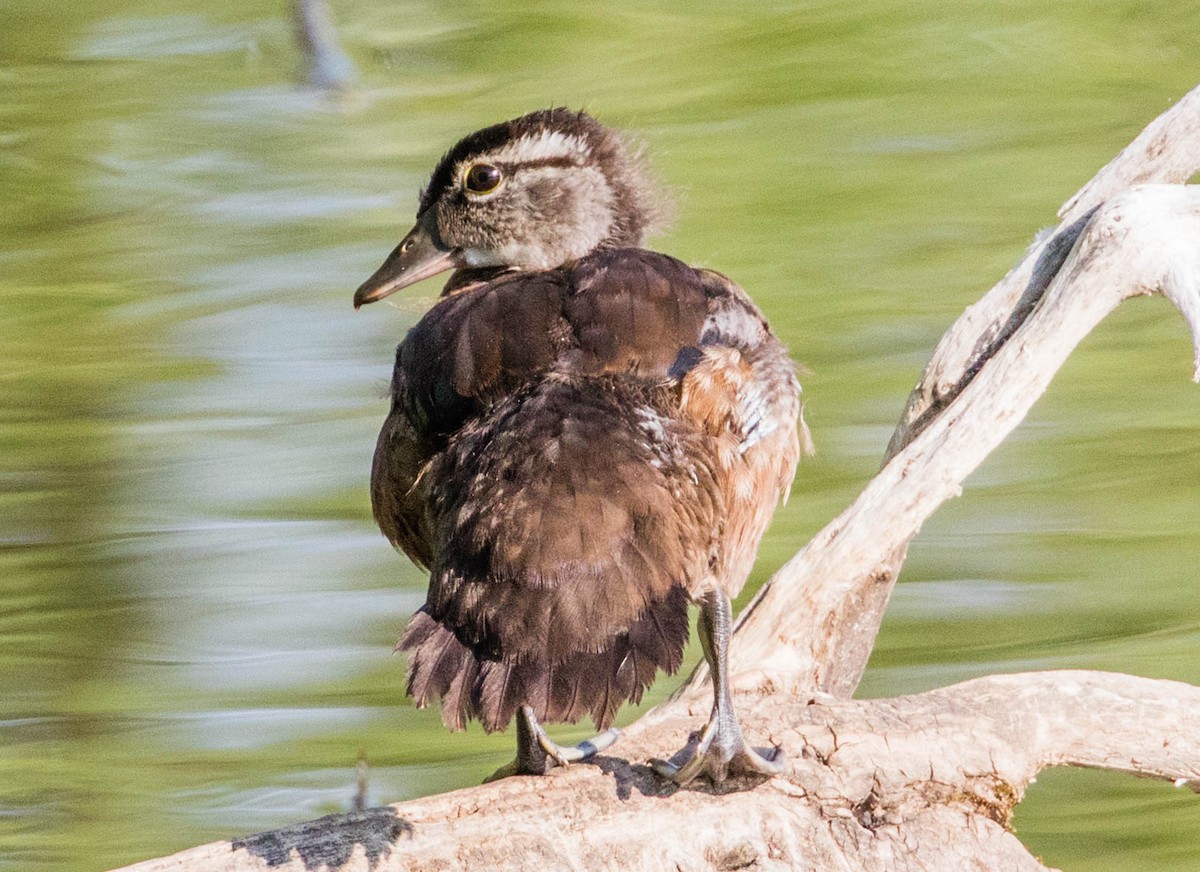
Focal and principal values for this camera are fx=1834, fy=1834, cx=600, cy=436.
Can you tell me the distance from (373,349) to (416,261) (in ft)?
9.75

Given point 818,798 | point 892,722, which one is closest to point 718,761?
point 818,798

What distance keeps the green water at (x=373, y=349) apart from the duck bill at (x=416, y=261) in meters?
0.11

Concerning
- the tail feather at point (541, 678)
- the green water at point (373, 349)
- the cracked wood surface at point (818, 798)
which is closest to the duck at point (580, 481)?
the tail feather at point (541, 678)

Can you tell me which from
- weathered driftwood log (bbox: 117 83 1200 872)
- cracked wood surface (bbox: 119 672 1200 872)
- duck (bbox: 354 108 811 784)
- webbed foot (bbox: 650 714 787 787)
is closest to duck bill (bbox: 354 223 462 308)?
duck (bbox: 354 108 811 784)

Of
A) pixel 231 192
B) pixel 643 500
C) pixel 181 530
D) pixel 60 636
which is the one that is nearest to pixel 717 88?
pixel 231 192

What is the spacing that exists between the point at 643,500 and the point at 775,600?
83 cm

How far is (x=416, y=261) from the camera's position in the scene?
526 cm

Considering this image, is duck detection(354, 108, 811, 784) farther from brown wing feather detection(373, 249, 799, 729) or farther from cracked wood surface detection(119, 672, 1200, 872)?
cracked wood surface detection(119, 672, 1200, 872)

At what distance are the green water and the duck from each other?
1178 millimetres

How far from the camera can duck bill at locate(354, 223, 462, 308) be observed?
523cm

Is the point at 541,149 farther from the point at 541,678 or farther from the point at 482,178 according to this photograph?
the point at 541,678

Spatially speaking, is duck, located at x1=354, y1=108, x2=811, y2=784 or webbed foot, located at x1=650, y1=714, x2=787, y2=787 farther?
webbed foot, located at x1=650, y1=714, x2=787, y2=787

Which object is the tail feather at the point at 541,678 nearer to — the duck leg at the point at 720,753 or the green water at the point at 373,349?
the duck leg at the point at 720,753

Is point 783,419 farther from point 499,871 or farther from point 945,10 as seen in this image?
point 945,10
